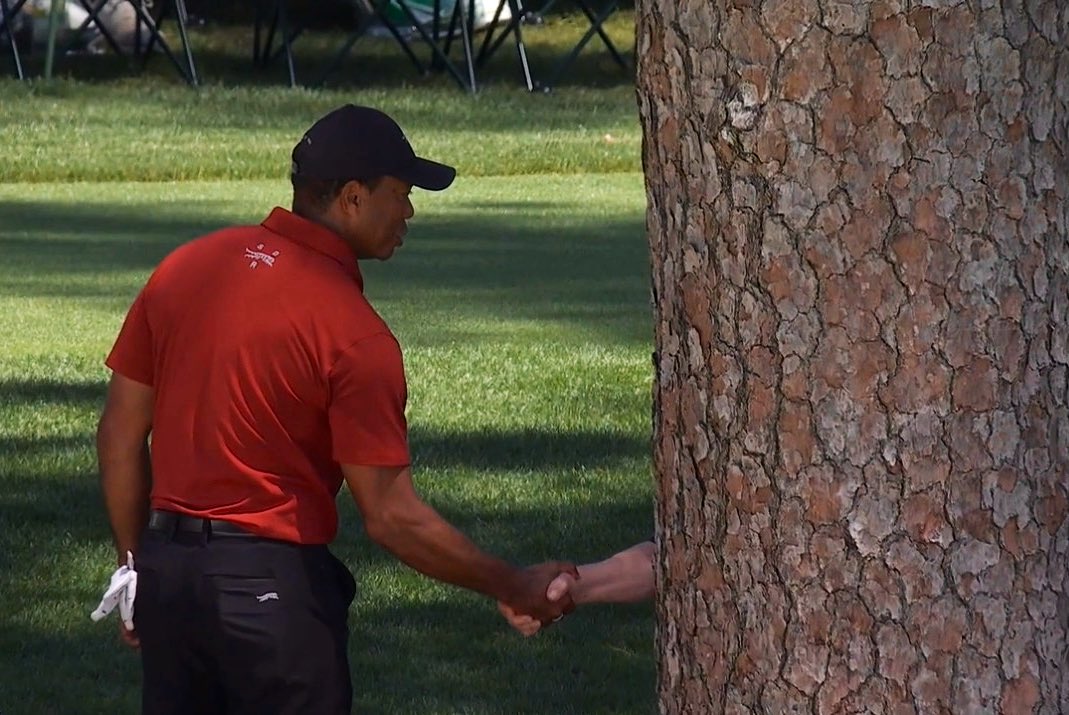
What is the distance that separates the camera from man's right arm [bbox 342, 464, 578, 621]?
13.6ft

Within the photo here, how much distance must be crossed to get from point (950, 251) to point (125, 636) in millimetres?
2097

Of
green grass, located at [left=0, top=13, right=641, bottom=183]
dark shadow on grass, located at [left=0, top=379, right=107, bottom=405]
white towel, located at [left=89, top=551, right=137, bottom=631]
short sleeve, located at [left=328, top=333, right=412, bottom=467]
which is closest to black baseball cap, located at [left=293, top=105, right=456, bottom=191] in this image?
short sleeve, located at [left=328, top=333, right=412, bottom=467]

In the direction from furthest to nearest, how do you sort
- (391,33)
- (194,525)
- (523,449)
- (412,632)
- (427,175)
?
(391,33) < (523,449) < (412,632) < (427,175) < (194,525)

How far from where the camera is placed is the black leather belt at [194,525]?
415 centimetres

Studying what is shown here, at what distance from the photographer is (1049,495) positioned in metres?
3.26

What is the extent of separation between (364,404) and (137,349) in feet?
1.85

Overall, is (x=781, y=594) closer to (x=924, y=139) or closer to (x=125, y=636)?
(x=924, y=139)

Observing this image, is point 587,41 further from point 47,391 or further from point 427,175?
point 427,175

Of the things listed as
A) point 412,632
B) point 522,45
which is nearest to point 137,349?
point 412,632

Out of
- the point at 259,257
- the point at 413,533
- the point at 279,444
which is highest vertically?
the point at 259,257

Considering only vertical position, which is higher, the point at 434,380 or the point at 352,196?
the point at 352,196

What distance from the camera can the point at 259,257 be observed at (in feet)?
13.8

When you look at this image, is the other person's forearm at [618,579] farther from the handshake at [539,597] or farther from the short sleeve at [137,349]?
the short sleeve at [137,349]

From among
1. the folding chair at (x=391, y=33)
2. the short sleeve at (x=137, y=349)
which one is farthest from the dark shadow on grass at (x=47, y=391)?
the folding chair at (x=391, y=33)
